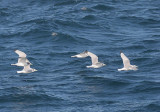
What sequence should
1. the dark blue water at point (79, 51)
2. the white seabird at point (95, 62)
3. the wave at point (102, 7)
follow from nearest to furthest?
the dark blue water at point (79, 51)
the white seabird at point (95, 62)
the wave at point (102, 7)

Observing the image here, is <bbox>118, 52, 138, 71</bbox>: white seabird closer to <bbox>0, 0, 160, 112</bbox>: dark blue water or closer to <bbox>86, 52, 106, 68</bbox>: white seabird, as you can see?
<bbox>0, 0, 160, 112</bbox>: dark blue water

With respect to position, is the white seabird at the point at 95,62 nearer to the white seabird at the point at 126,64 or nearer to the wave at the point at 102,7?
the white seabird at the point at 126,64

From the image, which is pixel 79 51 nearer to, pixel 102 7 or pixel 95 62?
pixel 95 62

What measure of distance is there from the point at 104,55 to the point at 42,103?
11881 mm

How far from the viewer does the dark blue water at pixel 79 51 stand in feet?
136

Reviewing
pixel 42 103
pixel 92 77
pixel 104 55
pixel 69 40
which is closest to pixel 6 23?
pixel 69 40

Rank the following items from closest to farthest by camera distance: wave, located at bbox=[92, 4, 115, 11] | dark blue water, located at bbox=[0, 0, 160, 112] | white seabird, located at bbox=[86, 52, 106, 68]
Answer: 1. dark blue water, located at bbox=[0, 0, 160, 112]
2. white seabird, located at bbox=[86, 52, 106, 68]
3. wave, located at bbox=[92, 4, 115, 11]

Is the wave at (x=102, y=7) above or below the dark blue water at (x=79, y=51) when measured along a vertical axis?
above

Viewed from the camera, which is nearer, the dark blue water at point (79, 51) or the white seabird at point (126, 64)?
the dark blue water at point (79, 51)

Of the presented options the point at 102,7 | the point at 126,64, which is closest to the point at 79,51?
the point at 126,64

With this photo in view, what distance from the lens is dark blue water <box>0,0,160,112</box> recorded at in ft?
136

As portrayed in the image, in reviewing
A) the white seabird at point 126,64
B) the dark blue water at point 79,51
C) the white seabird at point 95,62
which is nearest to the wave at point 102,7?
the dark blue water at point 79,51

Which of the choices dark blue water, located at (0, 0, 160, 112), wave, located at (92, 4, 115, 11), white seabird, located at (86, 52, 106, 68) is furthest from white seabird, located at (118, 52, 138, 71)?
wave, located at (92, 4, 115, 11)

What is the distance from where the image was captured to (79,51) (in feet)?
174
